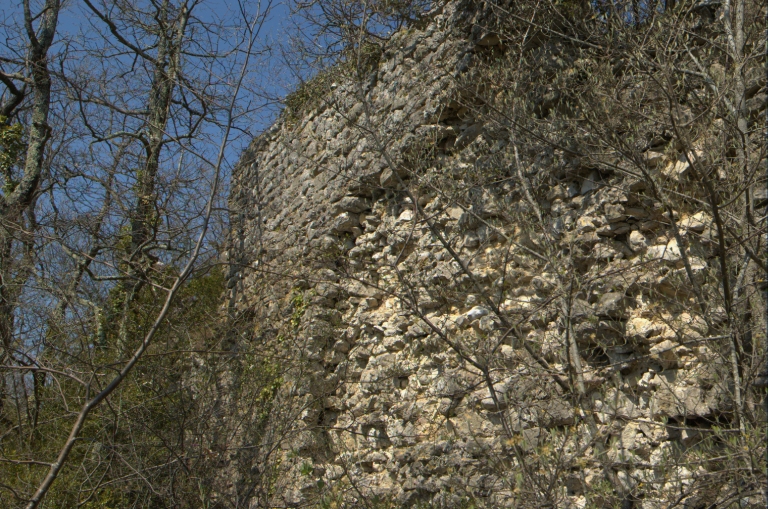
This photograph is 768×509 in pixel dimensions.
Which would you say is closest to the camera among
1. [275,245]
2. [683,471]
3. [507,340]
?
[683,471]

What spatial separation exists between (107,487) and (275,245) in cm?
261

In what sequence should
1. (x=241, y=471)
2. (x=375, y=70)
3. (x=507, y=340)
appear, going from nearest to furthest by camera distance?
(x=507, y=340), (x=241, y=471), (x=375, y=70)

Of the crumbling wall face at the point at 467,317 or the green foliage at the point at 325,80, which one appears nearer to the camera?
the crumbling wall face at the point at 467,317

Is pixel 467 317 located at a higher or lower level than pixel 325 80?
lower

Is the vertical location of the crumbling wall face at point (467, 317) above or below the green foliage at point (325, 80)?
below

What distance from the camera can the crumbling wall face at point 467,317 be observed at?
10.4 ft

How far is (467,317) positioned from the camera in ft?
13.6

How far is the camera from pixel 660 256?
11.4 feet

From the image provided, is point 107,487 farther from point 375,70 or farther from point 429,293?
point 375,70

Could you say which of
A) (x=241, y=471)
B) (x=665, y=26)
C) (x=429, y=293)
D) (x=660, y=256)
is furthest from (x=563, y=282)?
(x=241, y=471)

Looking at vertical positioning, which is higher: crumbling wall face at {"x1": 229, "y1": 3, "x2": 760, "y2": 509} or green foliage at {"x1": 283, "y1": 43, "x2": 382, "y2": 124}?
Result: green foliage at {"x1": 283, "y1": 43, "x2": 382, "y2": 124}

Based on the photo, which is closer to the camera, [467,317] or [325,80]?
[467,317]

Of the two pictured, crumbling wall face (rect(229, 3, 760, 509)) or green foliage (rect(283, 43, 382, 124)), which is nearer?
crumbling wall face (rect(229, 3, 760, 509))

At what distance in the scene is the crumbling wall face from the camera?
318 centimetres
